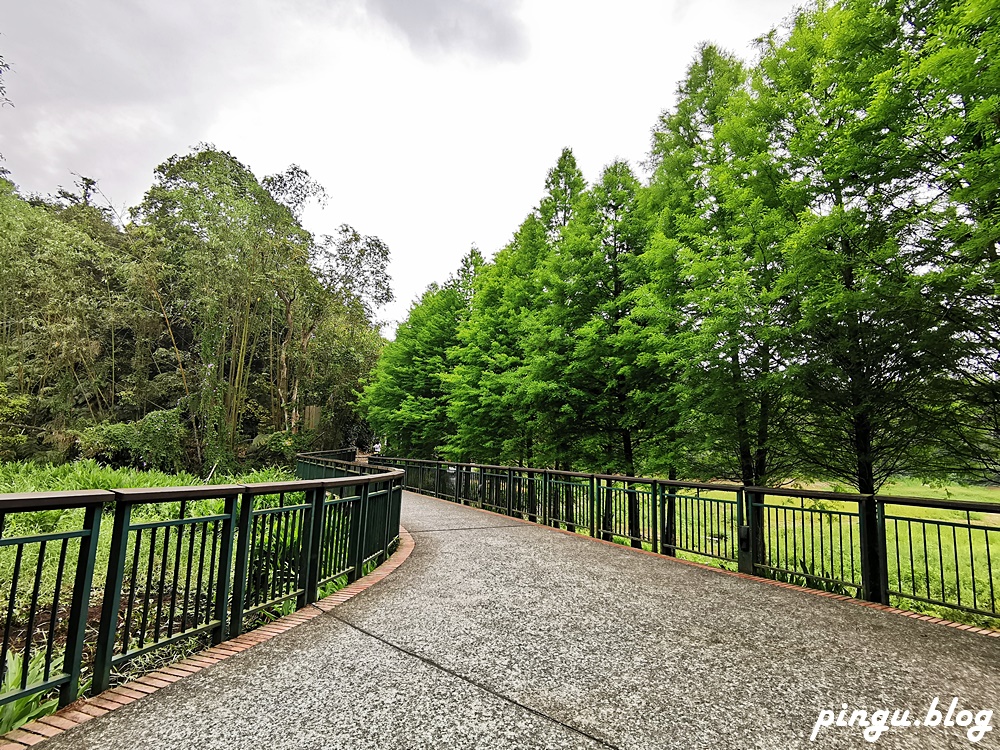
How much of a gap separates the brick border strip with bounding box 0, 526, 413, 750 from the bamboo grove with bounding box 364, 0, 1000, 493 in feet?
23.4

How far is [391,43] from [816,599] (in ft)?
42.5

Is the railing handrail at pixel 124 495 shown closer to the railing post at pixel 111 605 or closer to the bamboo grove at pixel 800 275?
the railing post at pixel 111 605

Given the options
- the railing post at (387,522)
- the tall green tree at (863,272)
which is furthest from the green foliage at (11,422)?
the tall green tree at (863,272)

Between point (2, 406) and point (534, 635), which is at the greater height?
point (2, 406)

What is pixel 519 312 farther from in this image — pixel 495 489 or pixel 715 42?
pixel 715 42

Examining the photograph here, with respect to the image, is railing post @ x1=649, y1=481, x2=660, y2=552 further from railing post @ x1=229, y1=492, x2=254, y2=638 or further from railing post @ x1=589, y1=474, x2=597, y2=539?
railing post @ x1=229, y1=492, x2=254, y2=638

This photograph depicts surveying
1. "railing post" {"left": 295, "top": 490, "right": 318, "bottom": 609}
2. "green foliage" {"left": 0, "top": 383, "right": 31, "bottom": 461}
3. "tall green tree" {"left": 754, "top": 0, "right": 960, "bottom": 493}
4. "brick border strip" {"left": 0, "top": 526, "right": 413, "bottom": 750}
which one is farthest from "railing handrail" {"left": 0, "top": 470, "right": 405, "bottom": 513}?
"green foliage" {"left": 0, "top": 383, "right": 31, "bottom": 461}

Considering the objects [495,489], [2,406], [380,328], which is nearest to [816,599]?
[495,489]

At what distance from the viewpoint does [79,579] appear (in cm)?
255

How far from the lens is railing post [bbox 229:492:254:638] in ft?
11.9

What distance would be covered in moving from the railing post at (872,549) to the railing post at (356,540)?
547 cm

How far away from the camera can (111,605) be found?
2686 mm

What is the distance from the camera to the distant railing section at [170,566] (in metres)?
2.46

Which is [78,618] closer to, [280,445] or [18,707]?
[18,707]
